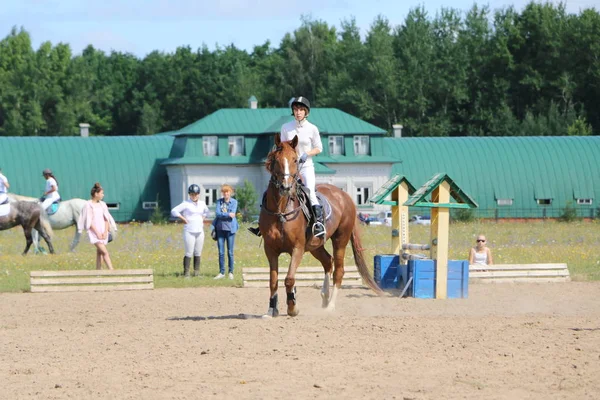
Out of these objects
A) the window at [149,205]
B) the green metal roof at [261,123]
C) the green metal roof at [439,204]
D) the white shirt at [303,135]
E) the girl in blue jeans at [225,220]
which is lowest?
the window at [149,205]

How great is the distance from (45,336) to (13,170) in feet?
151

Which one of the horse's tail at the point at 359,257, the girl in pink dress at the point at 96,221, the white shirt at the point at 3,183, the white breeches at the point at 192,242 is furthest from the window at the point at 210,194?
the horse's tail at the point at 359,257

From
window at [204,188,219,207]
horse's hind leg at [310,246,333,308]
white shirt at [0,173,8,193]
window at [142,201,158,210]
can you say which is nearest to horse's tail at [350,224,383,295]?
horse's hind leg at [310,246,333,308]

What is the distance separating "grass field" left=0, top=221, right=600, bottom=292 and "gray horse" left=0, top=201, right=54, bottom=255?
630 mm

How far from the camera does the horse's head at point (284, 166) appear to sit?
43.5 feet

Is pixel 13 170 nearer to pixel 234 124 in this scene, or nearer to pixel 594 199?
pixel 234 124

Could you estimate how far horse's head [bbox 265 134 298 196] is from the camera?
523 inches

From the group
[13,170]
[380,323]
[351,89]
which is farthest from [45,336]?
[351,89]

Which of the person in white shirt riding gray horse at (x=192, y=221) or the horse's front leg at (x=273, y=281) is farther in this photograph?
the person in white shirt riding gray horse at (x=192, y=221)

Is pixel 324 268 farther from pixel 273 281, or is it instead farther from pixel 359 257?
pixel 273 281

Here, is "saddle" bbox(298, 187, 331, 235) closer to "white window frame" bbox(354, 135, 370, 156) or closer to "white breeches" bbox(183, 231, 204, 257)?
"white breeches" bbox(183, 231, 204, 257)

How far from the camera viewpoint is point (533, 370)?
960cm

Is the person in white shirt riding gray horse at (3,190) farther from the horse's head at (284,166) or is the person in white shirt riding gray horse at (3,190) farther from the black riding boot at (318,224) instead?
the horse's head at (284,166)

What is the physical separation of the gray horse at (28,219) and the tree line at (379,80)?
171ft
